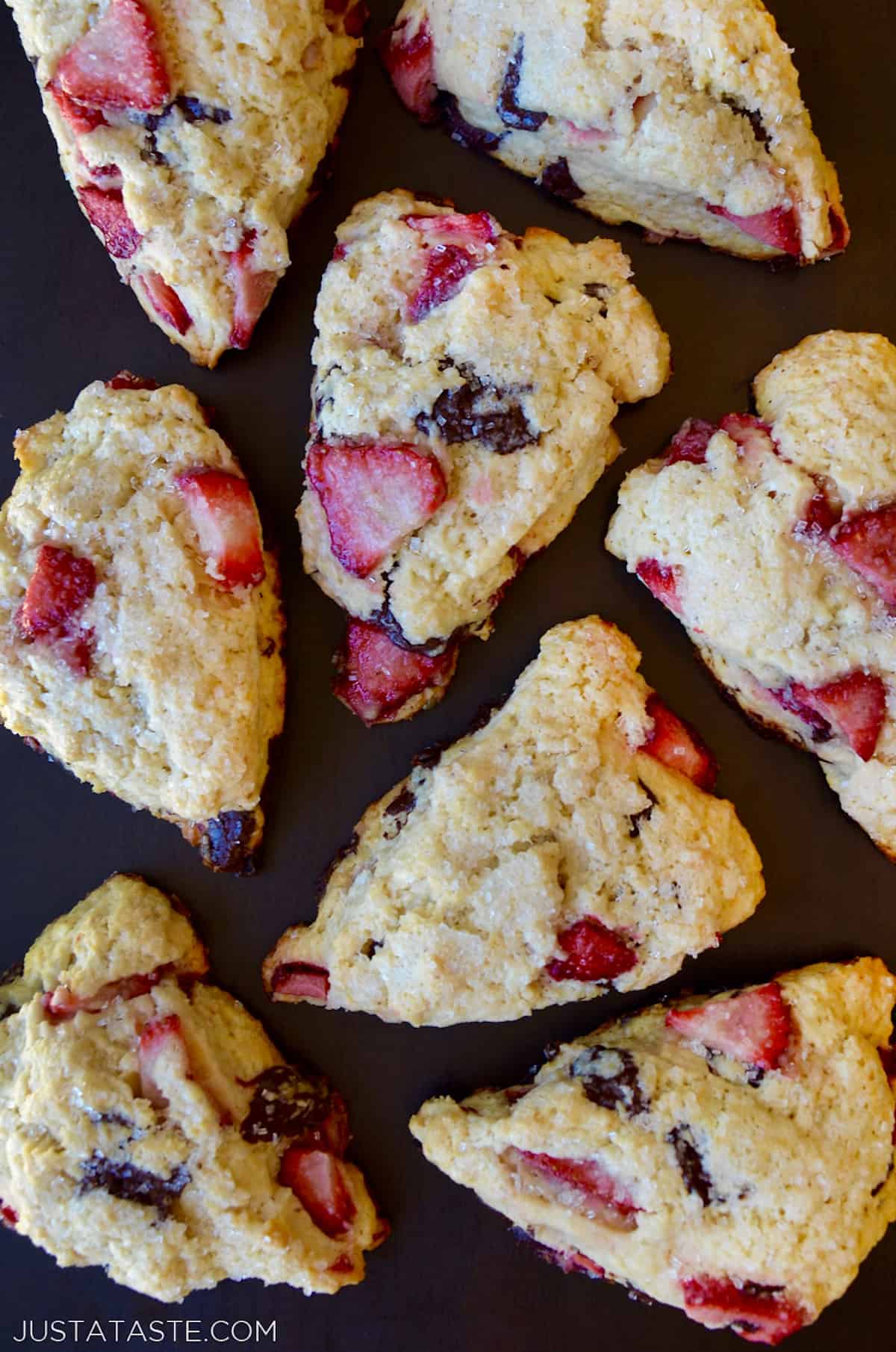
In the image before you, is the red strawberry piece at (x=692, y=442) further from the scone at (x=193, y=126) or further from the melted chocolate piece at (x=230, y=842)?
the melted chocolate piece at (x=230, y=842)

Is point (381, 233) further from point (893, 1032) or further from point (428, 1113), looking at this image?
point (893, 1032)

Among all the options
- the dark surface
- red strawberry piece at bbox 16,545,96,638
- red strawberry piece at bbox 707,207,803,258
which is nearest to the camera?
red strawberry piece at bbox 16,545,96,638

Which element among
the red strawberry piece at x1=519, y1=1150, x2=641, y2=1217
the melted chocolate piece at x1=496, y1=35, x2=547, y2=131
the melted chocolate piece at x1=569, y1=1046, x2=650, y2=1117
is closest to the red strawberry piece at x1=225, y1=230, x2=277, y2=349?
the melted chocolate piece at x1=496, y1=35, x2=547, y2=131

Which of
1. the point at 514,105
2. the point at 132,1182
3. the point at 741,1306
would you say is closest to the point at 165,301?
the point at 514,105

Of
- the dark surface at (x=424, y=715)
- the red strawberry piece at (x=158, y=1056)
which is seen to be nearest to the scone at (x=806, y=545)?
the dark surface at (x=424, y=715)

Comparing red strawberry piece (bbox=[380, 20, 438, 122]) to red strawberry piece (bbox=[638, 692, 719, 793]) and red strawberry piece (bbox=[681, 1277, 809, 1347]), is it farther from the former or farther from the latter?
red strawberry piece (bbox=[681, 1277, 809, 1347])

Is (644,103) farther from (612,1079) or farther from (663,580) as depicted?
(612,1079)

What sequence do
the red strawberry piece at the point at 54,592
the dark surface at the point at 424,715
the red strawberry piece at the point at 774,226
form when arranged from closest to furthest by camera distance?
the red strawberry piece at the point at 54,592 → the red strawberry piece at the point at 774,226 → the dark surface at the point at 424,715
